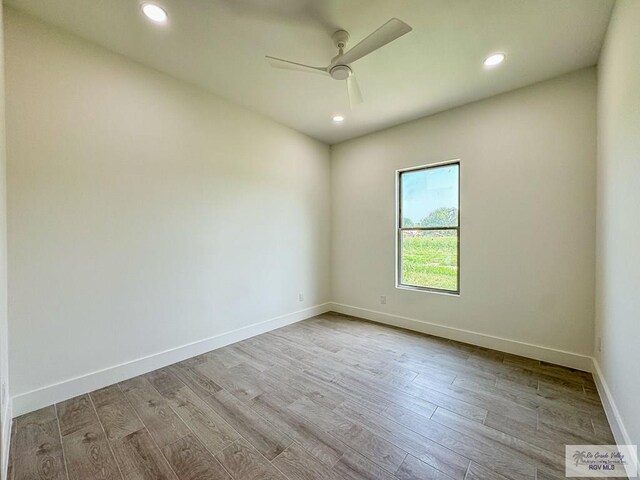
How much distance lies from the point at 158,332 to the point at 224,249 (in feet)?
3.44

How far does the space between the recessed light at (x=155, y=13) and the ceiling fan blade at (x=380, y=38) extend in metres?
1.29

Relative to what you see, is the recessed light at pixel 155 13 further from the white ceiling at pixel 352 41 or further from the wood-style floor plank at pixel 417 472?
the wood-style floor plank at pixel 417 472

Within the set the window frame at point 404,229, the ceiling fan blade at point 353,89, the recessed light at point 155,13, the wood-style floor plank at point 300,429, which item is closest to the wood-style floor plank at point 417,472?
the wood-style floor plank at point 300,429

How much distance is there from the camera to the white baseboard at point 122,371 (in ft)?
6.40

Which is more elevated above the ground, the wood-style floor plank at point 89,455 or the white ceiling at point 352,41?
the white ceiling at point 352,41

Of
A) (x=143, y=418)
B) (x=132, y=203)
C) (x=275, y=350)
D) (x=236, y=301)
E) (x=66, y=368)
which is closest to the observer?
(x=143, y=418)

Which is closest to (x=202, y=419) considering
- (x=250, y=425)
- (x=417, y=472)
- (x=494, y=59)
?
(x=250, y=425)

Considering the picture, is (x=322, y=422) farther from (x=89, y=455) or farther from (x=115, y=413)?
(x=115, y=413)

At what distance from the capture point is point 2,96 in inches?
68.6

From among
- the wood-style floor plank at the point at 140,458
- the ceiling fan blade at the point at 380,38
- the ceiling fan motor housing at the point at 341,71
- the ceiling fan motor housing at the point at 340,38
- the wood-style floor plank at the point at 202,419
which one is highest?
the ceiling fan motor housing at the point at 340,38

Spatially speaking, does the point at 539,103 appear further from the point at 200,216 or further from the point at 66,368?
the point at 66,368

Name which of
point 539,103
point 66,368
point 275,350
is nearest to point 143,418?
point 66,368

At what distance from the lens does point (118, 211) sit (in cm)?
235

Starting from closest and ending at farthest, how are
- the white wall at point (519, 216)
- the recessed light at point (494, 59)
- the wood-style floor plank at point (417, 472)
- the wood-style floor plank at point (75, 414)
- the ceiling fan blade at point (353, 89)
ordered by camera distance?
the wood-style floor plank at point (417, 472), the wood-style floor plank at point (75, 414), the ceiling fan blade at point (353, 89), the recessed light at point (494, 59), the white wall at point (519, 216)
